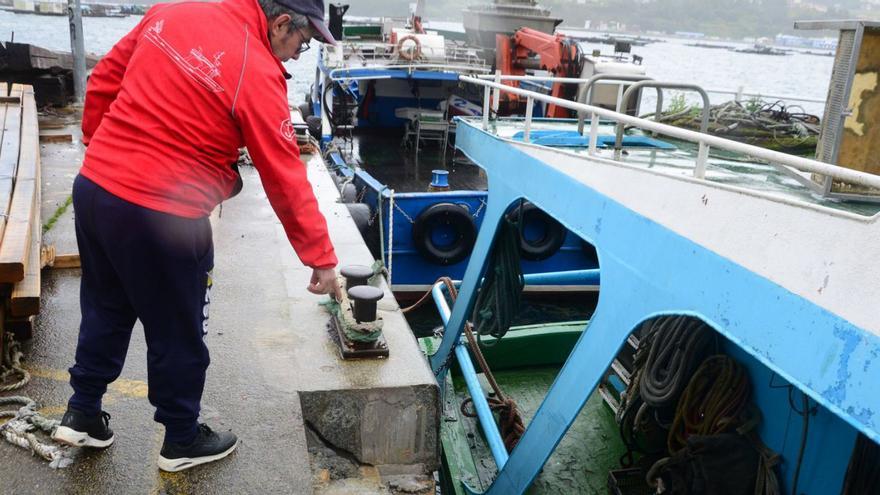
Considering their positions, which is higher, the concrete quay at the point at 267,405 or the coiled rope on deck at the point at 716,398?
the concrete quay at the point at 267,405

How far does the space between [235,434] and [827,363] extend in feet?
7.83

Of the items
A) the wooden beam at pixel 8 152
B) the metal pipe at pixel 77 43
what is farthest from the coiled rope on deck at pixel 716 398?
the metal pipe at pixel 77 43

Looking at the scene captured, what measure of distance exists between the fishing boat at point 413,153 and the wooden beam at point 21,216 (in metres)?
3.42

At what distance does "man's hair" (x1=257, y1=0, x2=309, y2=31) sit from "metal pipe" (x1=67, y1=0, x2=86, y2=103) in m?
8.86

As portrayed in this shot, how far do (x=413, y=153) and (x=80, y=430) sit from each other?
10842mm

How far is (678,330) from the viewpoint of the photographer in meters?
4.39

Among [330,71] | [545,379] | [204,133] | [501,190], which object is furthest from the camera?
[330,71]

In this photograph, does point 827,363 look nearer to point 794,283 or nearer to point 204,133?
point 794,283

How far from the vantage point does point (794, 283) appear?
270 cm

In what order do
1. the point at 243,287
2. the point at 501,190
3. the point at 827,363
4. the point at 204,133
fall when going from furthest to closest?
the point at 501,190 < the point at 243,287 < the point at 827,363 < the point at 204,133

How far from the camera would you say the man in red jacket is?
2.17 m

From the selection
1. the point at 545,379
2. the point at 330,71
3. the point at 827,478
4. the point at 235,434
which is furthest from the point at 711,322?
the point at 330,71

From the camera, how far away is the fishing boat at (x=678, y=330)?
2.60 m

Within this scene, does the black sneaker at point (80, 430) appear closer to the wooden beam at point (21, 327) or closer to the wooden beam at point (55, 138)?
the wooden beam at point (21, 327)
